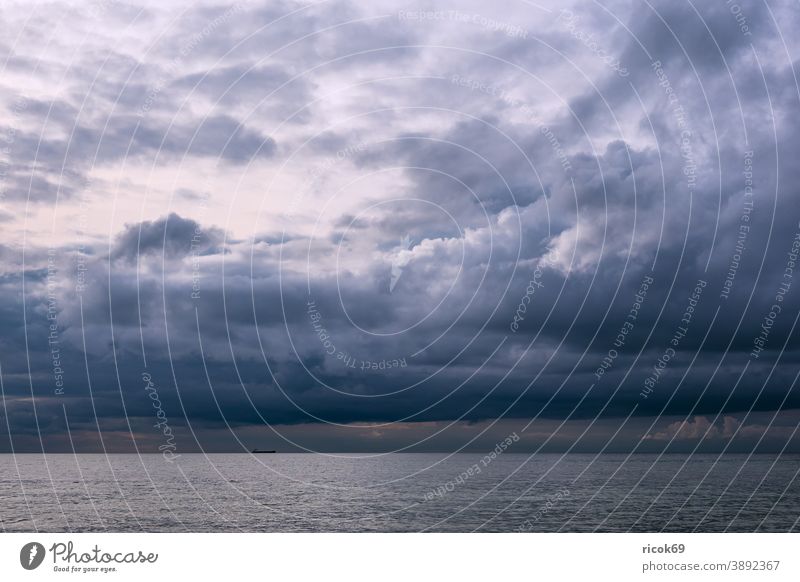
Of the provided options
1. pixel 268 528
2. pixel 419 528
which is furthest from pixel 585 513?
pixel 268 528

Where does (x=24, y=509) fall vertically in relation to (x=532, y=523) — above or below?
above

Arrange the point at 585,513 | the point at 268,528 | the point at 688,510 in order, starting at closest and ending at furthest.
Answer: the point at 268,528, the point at 585,513, the point at 688,510

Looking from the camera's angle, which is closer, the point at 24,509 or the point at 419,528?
the point at 419,528

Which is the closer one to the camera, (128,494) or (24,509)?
(24,509)

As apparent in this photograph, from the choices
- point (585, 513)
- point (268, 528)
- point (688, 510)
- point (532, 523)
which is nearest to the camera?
point (268, 528)
